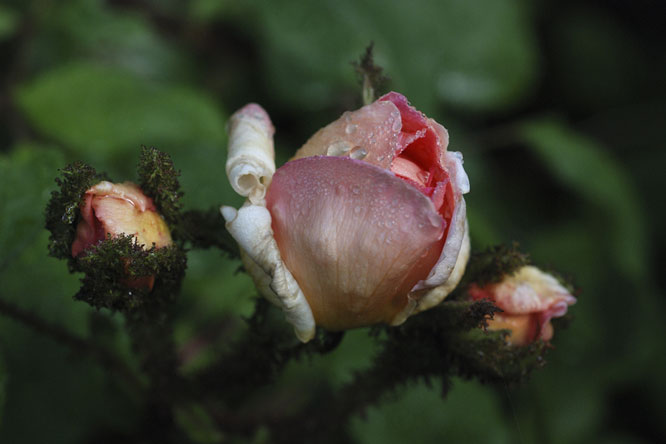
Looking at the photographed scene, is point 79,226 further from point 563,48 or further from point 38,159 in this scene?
point 563,48

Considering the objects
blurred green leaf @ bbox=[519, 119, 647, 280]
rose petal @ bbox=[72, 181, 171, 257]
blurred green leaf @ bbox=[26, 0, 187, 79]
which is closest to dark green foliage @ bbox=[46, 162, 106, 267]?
rose petal @ bbox=[72, 181, 171, 257]

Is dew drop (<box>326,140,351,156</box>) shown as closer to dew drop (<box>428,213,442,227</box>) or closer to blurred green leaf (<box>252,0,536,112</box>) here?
dew drop (<box>428,213,442,227</box>)

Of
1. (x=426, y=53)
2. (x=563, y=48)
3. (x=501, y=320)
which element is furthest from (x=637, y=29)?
(x=501, y=320)

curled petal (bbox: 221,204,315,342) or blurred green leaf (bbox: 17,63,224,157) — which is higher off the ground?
curled petal (bbox: 221,204,315,342)

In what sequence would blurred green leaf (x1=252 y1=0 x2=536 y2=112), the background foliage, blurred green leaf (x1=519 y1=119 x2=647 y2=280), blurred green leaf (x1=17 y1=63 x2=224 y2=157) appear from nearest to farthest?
the background foliage, blurred green leaf (x1=17 y1=63 x2=224 y2=157), blurred green leaf (x1=252 y1=0 x2=536 y2=112), blurred green leaf (x1=519 y1=119 x2=647 y2=280)

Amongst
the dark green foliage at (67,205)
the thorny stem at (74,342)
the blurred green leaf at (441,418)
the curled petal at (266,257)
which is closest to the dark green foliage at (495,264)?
the curled petal at (266,257)

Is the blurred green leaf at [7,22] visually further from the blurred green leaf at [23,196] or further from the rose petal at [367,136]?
the rose petal at [367,136]

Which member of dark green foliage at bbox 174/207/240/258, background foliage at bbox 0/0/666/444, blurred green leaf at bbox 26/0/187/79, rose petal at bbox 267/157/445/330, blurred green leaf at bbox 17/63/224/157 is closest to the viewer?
rose petal at bbox 267/157/445/330
